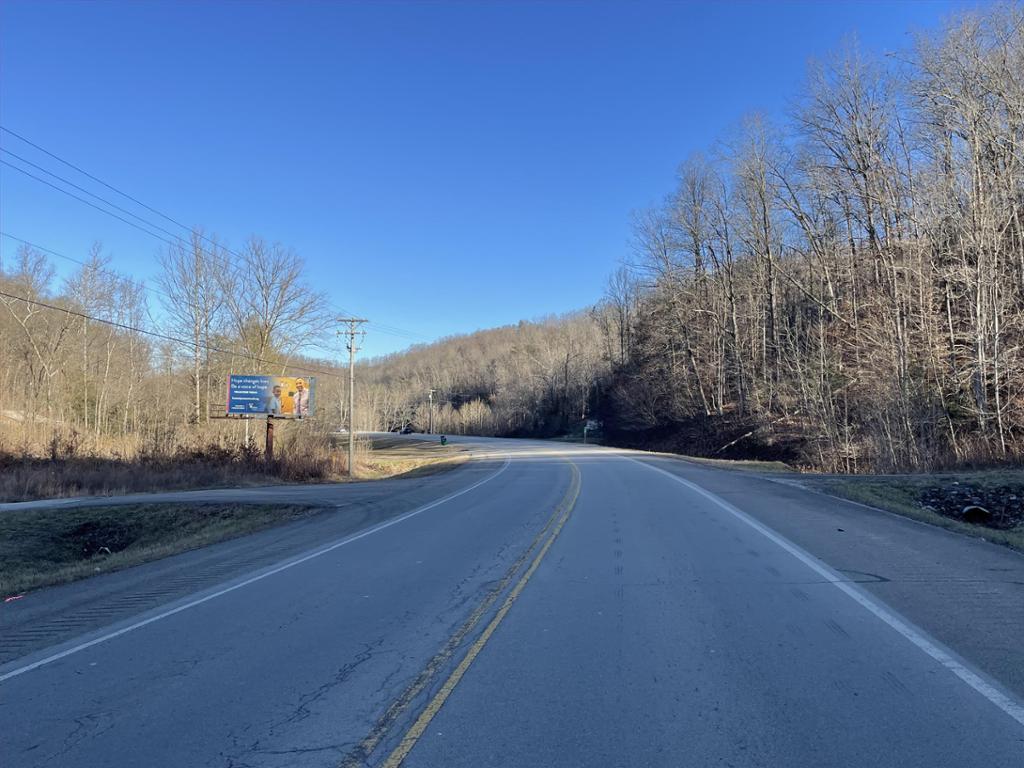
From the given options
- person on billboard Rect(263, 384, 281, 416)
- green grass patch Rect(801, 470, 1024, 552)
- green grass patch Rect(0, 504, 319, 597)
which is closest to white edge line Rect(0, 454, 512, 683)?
green grass patch Rect(0, 504, 319, 597)

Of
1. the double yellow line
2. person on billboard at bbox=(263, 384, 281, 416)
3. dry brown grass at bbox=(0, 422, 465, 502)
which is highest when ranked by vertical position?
person on billboard at bbox=(263, 384, 281, 416)

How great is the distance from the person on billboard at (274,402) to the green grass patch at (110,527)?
16.4 metres

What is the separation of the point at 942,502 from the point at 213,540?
1692cm

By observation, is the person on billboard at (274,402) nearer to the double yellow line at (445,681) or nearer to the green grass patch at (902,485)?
the green grass patch at (902,485)

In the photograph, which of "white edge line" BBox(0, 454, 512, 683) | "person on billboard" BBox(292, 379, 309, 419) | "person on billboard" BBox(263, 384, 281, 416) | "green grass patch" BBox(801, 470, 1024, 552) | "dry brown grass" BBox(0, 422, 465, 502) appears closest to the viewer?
"white edge line" BBox(0, 454, 512, 683)

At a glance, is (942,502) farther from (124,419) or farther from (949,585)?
(124,419)

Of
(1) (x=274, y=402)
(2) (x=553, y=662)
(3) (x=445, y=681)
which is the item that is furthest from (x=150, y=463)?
(2) (x=553, y=662)

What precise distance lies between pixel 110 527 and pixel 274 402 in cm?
1835

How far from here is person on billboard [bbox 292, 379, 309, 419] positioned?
129 ft

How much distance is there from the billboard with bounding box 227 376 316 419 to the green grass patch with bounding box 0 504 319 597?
16.3m

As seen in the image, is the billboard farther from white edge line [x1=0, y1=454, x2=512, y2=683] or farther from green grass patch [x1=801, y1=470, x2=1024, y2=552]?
green grass patch [x1=801, y1=470, x2=1024, y2=552]

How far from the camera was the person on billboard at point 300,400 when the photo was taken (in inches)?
1548

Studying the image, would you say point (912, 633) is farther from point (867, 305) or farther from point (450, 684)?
point (867, 305)

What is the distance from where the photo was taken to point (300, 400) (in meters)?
39.7
